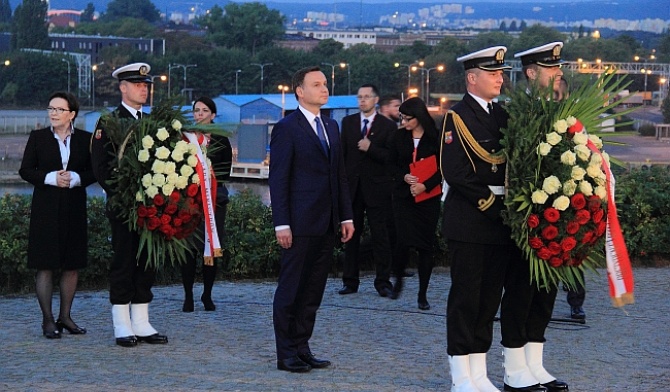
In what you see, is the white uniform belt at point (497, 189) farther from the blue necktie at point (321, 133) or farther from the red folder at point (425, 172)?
the red folder at point (425, 172)

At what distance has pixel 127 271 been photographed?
31.0 feet

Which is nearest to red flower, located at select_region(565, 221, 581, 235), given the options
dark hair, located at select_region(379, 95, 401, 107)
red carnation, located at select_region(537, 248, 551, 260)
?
red carnation, located at select_region(537, 248, 551, 260)

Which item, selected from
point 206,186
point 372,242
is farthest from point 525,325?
point 372,242

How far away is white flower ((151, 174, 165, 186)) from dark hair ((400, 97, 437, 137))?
117 inches

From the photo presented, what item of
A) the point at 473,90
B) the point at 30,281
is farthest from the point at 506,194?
the point at 30,281

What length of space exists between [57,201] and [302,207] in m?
2.16

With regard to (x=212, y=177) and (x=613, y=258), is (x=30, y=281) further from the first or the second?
(x=613, y=258)

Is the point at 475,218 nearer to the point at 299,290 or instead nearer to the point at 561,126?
the point at 561,126

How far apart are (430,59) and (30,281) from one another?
141 meters

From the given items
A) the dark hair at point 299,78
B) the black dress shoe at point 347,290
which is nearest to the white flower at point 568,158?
the dark hair at point 299,78

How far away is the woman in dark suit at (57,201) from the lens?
9.72 metres

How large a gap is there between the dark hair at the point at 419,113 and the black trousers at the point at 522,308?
3.39 m

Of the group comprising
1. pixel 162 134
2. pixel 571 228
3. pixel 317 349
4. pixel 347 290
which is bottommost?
pixel 347 290

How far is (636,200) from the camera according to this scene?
47.6 feet
